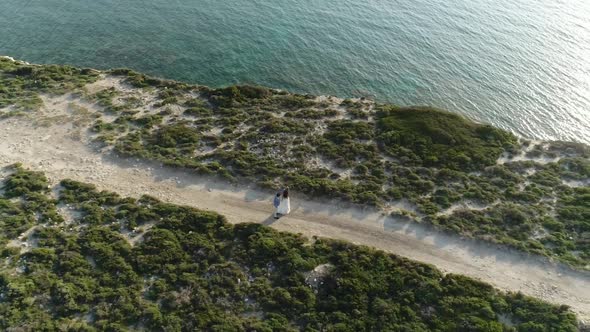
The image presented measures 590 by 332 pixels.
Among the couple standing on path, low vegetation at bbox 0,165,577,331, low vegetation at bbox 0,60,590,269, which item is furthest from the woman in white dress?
low vegetation at bbox 0,60,590,269

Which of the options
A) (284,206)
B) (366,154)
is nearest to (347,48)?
(366,154)

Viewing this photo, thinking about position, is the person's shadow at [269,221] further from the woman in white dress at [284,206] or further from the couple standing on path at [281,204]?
the woman in white dress at [284,206]

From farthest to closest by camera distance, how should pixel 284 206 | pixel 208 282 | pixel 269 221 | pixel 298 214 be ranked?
pixel 298 214
pixel 284 206
pixel 269 221
pixel 208 282

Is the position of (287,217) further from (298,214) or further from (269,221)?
(269,221)

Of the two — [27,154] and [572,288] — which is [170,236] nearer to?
[27,154]

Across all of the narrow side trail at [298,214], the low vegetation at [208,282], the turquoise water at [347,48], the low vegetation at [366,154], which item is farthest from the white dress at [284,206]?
the turquoise water at [347,48]

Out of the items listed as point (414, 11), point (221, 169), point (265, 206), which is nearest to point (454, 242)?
point (265, 206)
